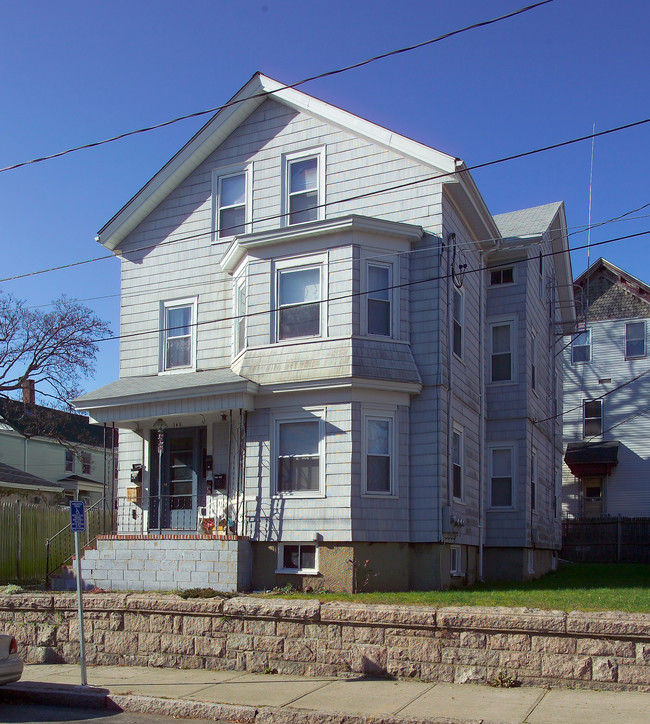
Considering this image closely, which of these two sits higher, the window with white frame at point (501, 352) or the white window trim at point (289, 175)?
the white window trim at point (289, 175)

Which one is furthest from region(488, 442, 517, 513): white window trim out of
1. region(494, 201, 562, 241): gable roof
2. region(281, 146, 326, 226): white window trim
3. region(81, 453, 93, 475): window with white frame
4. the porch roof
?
region(81, 453, 93, 475): window with white frame

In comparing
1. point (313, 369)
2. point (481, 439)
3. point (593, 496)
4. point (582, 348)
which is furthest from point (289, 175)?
point (593, 496)

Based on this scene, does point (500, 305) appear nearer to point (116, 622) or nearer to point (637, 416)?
point (116, 622)

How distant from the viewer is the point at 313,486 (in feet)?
51.5

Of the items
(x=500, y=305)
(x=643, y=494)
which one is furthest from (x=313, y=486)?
(x=643, y=494)

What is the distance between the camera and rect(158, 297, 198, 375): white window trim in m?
18.7

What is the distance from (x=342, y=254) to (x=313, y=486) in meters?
4.42

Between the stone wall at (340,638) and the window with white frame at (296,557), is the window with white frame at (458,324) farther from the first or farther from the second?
the stone wall at (340,638)

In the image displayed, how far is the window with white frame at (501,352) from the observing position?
68.0ft

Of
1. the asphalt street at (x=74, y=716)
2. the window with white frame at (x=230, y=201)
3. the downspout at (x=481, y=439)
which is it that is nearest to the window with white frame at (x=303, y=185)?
the window with white frame at (x=230, y=201)

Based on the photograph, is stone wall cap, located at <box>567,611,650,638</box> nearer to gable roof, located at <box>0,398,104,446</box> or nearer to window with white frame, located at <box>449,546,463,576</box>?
window with white frame, located at <box>449,546,463,576</box>

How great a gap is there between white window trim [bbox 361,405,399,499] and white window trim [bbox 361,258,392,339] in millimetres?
1422

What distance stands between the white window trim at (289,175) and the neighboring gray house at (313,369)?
53 millimetres

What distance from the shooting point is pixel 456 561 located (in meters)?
17.4
